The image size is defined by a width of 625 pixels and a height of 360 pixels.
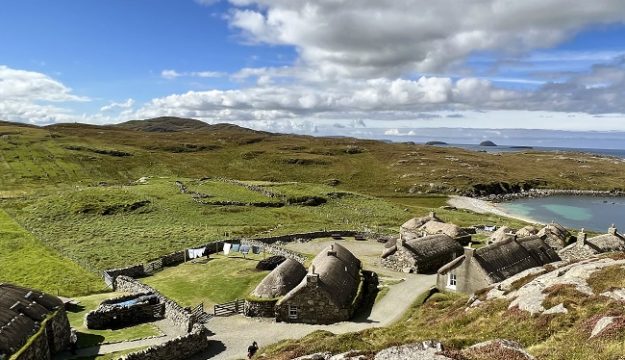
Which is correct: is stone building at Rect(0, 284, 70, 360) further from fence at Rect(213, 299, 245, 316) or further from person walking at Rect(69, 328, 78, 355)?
Result: fence at Rect(213, 299, 245, 316)

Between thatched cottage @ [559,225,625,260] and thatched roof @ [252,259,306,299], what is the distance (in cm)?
3250

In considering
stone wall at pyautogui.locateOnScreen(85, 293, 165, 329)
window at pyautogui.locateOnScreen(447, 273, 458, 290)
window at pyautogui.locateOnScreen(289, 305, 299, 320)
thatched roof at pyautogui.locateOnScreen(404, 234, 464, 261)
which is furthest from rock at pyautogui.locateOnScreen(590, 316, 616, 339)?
thatched roof at pyautogui.locateOnScreen(404, 234, 464, 261)

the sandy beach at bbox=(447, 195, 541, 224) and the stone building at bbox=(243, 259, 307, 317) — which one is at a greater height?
Result: the stone building at bbox=(243, 259, 307, 317)

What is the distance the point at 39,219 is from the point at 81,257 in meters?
29.3

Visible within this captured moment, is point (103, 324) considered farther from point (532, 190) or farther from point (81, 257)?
point (532, 190)

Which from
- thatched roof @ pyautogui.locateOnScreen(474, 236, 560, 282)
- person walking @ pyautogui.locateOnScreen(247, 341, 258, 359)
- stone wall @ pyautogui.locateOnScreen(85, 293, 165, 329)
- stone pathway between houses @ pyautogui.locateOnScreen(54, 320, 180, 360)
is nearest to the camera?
person walking @ pyautogui.locateOnScreen(247, 341, 258, 359)

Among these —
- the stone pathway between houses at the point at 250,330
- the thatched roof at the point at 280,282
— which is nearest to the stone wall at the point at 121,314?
the stone pathway between houses at the point at 250,330

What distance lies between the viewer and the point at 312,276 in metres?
38.8

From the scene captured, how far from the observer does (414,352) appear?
16.4m

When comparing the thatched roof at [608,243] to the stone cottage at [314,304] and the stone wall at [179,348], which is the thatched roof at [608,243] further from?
the stone wall at [179,348]

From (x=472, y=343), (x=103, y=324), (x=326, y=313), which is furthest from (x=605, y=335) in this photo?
(x=103, y=324)

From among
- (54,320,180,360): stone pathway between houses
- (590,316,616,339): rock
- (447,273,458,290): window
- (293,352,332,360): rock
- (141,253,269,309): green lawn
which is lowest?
(54,320,180,360): stone pathway between houses

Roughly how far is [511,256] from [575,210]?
111m

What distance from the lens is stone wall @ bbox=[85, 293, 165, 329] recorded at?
37.4m
